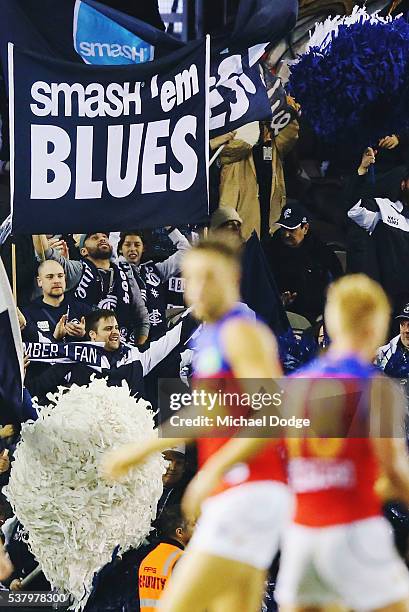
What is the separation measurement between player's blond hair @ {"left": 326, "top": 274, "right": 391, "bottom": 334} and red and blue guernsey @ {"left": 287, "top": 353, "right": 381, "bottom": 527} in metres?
0.17

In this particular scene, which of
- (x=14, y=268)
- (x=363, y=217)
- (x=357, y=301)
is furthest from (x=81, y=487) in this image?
(x=363, y=217)

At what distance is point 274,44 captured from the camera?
11.9 feet

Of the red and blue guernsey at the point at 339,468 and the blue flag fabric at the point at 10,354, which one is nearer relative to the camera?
the red and blue guernsey at the point at 339,468

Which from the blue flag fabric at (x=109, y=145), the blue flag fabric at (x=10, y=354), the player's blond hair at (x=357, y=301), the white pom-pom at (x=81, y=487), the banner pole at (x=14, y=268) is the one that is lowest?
the white pom-pom at (x=81, y=487)

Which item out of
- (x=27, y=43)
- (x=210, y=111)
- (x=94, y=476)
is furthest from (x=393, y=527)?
(x=27, y=43)

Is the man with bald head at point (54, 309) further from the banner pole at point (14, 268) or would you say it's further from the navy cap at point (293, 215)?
the navy cap at point (293, 215)

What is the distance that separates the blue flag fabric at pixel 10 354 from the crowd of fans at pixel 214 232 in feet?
0.10

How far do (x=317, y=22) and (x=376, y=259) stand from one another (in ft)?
2.65

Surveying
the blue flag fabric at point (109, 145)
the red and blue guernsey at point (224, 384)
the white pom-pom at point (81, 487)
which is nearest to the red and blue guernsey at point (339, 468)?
the red and blue guernsey at point (224, 384)

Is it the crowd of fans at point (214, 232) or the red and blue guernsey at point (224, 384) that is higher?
the crowd of fans at point (214, 232)

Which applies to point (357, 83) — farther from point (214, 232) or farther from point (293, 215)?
point (214, 232)

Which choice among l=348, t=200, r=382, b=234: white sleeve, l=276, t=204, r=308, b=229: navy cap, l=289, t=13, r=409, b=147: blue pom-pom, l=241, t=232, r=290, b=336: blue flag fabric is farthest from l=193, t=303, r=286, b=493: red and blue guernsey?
l=289, t=13, r=409, b=147: blue pom-pom

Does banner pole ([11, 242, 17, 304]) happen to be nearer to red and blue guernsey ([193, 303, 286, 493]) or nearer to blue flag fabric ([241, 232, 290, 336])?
red and blue guernsey ([193, 303, 286, 493])

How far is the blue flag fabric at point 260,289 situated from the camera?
3570mm
